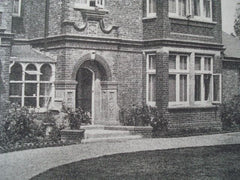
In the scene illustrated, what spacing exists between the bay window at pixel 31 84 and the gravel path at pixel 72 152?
375 cm

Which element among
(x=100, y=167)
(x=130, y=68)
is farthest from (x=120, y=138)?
(x=100, y=167)

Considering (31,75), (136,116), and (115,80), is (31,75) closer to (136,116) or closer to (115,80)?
(115,80)

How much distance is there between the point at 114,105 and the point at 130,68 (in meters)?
2.04

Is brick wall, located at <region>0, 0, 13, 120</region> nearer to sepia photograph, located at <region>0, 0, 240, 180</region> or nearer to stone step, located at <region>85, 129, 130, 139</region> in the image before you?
sepia photograph, located at <region>0, 0, 240, 180</region>

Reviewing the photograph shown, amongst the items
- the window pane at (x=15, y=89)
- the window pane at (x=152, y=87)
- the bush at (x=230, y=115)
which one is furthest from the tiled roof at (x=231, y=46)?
the window pane at (x=15, y=89)

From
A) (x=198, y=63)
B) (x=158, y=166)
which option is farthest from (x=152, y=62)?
(x=158, y=166)

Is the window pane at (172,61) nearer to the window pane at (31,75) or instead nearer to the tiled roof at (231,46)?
the tiled roof at (231,46)

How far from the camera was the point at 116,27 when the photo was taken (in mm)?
16375

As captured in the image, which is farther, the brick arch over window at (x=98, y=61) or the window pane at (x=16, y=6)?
the window pane at (x=16, y=6)

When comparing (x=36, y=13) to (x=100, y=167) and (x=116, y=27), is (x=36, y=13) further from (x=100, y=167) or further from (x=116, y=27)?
(x=100, y=167)

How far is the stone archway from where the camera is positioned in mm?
16141

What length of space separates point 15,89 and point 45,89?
1.23 meters

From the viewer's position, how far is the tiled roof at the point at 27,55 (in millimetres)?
14852

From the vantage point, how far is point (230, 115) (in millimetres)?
19078
